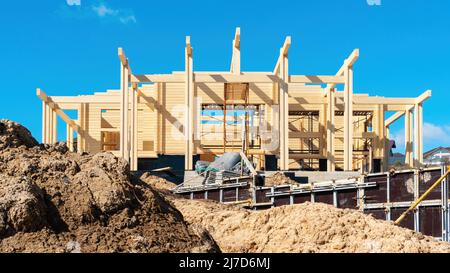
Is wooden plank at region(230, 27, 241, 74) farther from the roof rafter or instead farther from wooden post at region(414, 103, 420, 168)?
wooden post at region(414, 103, 420, 168)

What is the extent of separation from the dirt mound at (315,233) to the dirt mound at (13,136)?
163 inches

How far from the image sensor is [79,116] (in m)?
41.2

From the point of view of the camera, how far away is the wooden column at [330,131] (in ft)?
120

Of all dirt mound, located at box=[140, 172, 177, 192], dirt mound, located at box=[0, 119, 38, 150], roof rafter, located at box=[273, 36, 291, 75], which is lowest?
dirt mound, located at box=[140, 172, 177, 192]

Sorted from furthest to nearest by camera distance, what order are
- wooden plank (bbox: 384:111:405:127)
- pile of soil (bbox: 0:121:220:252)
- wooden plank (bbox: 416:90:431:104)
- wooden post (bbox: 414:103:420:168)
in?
wooden plank (bbox: 384:111:405:127) → wooden post (bbox: 414:103:420:168) → wooden plank (bbox: 416:90:431:104) → pile of soil (bbox: 0:121:220:252)

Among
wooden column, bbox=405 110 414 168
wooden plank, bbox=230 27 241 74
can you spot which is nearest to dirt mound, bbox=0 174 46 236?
wooden plank, bbox=230 27 241 74

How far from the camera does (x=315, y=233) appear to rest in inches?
435

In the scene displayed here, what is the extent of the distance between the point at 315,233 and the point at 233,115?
30.0 metres

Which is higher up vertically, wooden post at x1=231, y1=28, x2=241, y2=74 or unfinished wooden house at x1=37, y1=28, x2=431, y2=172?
wooden post at x1=231, y1=28, x2=241, y2=74

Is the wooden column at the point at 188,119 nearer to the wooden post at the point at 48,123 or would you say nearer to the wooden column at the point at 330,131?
the wooden column at the point at 330,131

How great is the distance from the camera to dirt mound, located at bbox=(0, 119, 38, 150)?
26.9 ft

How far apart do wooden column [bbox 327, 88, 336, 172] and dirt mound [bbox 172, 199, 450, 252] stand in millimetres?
24552

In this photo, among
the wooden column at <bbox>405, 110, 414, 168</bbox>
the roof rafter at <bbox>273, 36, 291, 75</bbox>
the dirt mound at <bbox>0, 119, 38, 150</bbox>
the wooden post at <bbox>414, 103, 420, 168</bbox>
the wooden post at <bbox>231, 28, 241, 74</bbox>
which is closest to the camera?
the dirt mound at <bbox>0, 119, 38, 150</bbox>
